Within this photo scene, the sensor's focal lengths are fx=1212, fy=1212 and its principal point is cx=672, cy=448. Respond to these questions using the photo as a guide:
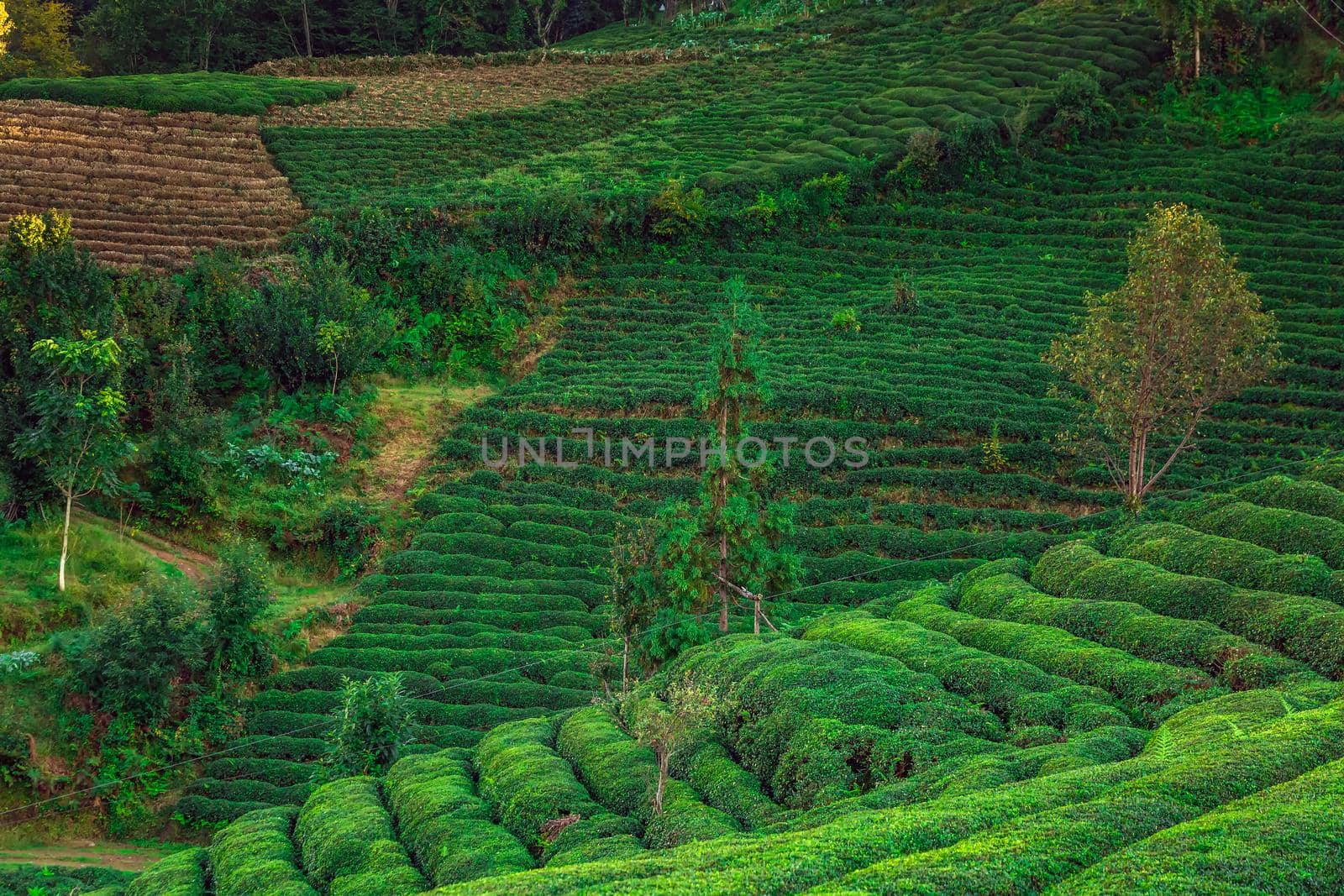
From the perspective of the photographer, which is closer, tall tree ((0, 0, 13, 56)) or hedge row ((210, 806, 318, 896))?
hedge row ((210, 806, 318, 896))

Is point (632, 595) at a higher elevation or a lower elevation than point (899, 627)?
higher

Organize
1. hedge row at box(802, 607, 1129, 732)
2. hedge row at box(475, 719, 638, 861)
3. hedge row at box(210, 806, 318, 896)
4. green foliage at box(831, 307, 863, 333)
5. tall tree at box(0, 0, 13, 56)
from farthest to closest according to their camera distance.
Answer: tall tree at box(0, 0, 13, 56) < green foliage at box(831, 307, 863, 333) < hedge row at box(802, 607, 1129, 732) < hedge row at box(475, 719, 638, 861) < hedge row at box(210, 806, 318, 896)

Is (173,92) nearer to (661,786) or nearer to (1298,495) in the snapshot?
(661,786)

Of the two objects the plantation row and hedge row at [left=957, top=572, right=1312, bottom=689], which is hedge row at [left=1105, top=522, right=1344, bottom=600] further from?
the plantation row

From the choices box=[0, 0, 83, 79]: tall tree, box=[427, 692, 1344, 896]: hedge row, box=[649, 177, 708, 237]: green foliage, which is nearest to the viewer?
box=[427, 692, 1344, 896]: hedge row

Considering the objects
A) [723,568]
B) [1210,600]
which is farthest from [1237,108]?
[723,568]

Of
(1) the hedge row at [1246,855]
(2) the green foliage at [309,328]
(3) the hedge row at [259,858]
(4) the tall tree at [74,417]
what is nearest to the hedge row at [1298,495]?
(1) the hedge row at [1246,855]

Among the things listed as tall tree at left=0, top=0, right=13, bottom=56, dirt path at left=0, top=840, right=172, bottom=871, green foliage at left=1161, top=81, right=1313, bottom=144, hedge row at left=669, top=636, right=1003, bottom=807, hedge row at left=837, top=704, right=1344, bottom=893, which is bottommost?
dirt path at left=0, top=840, right=172, bottom=871

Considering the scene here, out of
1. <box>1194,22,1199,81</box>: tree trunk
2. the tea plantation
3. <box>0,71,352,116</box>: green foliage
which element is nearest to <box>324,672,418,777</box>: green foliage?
the tea plantation
